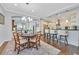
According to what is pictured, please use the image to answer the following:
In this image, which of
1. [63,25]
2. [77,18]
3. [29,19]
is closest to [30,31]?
[29,19]

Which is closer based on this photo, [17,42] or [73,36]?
[17,42]

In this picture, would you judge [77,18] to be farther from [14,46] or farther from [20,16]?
[14,46]

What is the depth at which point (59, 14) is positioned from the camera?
12.7 ft

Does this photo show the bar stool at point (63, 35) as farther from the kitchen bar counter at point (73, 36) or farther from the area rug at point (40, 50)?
the area rug at point (40, 50)

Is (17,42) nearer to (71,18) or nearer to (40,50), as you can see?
(40,50)

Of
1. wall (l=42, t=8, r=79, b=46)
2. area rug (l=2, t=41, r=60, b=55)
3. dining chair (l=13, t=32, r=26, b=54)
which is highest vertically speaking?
wall (l=42, t=8, r=79, b=46)

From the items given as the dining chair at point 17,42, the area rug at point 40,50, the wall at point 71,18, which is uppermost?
the wall at point 71,18

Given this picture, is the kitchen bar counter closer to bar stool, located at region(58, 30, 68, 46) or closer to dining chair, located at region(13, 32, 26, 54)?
bar stool, located at region(58, 30, 68, 46)

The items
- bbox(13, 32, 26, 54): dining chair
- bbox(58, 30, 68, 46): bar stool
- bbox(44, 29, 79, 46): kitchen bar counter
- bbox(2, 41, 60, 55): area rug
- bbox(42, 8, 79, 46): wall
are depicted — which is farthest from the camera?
bbox(58, 30, 68, 46): bar stool

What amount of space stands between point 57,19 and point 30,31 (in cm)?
100

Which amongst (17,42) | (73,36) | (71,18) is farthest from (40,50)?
(73,36)

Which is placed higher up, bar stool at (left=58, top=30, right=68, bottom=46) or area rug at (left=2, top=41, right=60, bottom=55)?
bar stool at (left=58, top=30, right=68, bottom=46)

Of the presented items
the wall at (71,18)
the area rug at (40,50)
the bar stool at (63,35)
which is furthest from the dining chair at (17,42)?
the bar stool at (63,35)

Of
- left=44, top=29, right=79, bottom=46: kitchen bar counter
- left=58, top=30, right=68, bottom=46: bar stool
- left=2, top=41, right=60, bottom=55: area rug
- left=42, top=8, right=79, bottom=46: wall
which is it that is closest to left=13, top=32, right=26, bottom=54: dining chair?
left=2, top=41, right=60, bottom=55: area rug
